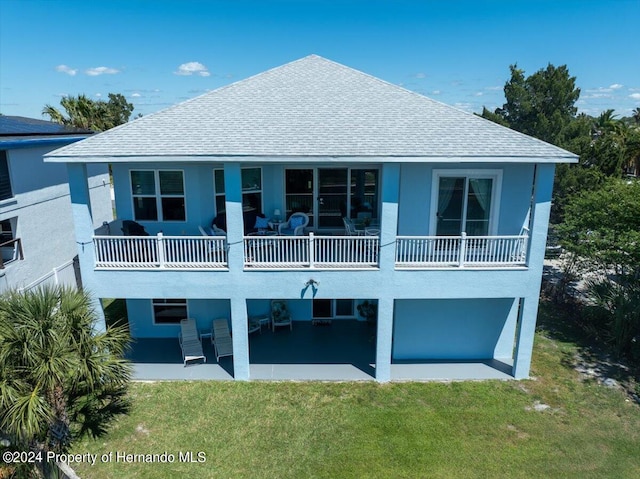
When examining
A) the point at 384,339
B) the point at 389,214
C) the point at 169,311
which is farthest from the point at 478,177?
the point at 169,311

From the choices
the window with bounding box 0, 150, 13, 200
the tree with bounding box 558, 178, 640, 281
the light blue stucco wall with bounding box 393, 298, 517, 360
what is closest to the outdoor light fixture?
the light blue stucco wall with bounding box 393, 298, 517, 360

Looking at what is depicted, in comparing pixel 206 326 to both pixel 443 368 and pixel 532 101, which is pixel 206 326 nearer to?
pixel 443 368

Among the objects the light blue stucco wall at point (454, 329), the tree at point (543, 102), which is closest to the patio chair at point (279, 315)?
the light blue stucco wall at point (454, 329)

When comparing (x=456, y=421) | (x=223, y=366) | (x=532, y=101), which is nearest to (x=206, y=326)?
(x=223, y=366)

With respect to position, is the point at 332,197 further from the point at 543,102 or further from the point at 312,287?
the point at 543,102

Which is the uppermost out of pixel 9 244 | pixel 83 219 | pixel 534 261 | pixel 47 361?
pixel 83 219

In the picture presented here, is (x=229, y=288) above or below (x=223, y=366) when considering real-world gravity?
above

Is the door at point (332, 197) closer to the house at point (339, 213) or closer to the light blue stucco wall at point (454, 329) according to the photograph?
the house at point (339, 213)
